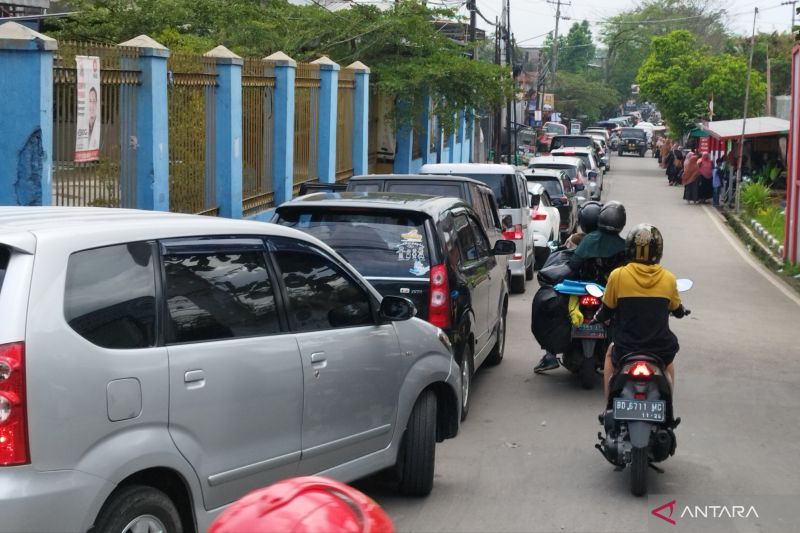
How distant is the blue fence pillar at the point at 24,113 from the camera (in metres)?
9.85

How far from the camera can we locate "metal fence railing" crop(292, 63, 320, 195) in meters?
19.4

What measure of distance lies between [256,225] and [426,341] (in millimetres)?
Answer: 1619

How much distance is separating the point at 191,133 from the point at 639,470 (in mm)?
9368

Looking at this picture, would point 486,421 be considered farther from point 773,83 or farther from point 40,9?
point 773,83

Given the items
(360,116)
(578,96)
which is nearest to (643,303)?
(360,116)

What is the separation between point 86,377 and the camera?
4125mm

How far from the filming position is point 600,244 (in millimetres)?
9484

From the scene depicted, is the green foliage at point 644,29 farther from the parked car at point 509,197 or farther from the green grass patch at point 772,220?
the parked car at point 509,197

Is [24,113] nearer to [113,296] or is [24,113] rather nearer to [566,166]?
[113,296]

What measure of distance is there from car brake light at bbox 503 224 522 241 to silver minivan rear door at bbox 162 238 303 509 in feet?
35.4

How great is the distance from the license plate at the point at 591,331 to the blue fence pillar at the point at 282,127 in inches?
375

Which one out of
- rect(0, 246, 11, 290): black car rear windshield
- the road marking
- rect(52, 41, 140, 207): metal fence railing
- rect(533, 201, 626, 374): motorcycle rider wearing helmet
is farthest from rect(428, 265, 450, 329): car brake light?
the road marking

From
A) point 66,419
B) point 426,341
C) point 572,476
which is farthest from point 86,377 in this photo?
point 572,476

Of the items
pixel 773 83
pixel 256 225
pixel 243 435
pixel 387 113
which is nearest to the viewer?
pixel 243 435
